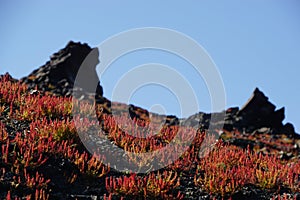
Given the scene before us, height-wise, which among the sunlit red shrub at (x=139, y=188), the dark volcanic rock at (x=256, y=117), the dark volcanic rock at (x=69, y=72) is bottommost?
the sunlit red shrub at (x=139, y=188)

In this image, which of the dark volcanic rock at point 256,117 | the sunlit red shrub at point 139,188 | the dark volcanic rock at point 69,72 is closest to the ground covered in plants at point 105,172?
the sunlit red shrub at point 139,188

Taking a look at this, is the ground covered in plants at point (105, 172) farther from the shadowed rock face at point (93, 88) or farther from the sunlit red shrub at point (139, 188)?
the shadowed rock face at point (93, 88)

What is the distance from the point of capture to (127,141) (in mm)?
10727

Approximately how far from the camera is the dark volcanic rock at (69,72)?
91.1 feet

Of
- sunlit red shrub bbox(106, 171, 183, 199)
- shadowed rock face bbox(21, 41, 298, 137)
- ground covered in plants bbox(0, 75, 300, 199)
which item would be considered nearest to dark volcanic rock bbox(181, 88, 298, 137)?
shadowed rock face bbox(21, 41, 298, 137)

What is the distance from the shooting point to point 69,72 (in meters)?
30.3

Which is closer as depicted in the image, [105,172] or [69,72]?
[105,172]

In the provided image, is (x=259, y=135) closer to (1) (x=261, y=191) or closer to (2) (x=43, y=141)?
(1) (x=261, y=191)

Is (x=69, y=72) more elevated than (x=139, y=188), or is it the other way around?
(x=69, y=72)

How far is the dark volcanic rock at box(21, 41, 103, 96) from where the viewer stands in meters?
27.8

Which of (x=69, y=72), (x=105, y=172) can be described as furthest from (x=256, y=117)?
(x=105, y=172)

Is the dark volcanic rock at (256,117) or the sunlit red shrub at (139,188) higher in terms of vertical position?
the dark volcanic rock at (256,117)

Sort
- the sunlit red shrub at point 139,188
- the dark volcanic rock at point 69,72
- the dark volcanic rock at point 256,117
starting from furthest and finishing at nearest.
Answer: the dark volcanic rock at point 256,117 → the dark volcanic rock at point 69,72 → the sunlit red shrub at point 139,188

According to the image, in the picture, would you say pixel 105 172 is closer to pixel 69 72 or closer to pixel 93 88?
pixel 93 88
